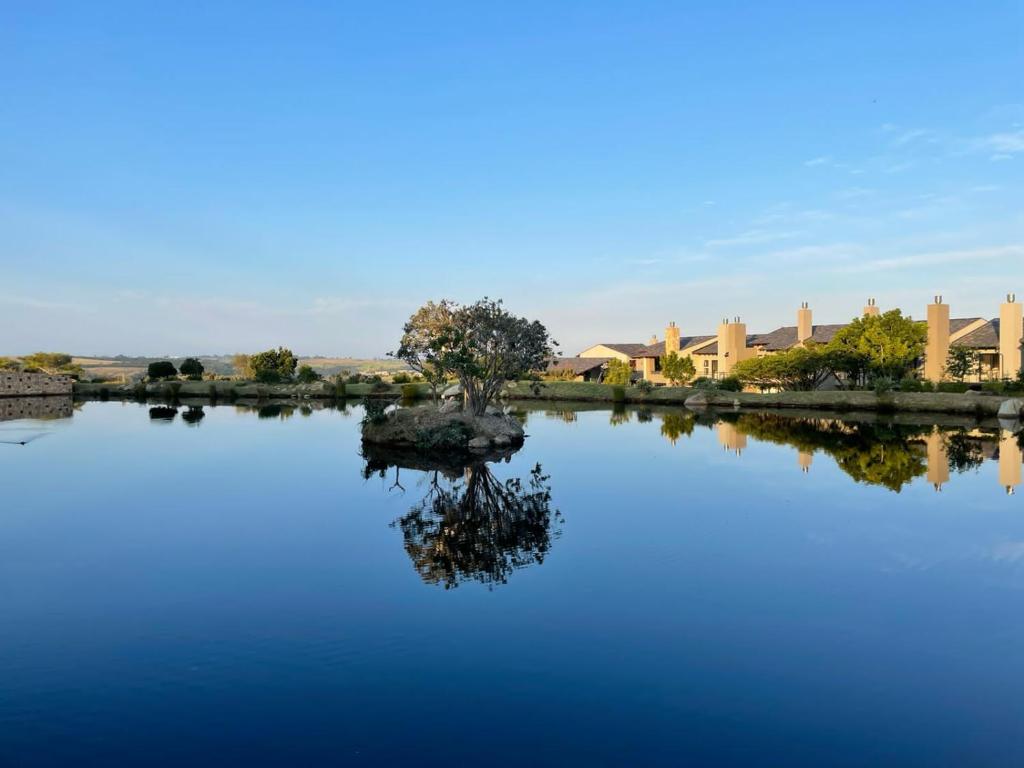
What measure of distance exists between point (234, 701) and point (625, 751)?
4.60m

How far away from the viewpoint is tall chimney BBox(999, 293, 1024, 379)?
59906 millimetres

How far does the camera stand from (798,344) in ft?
244

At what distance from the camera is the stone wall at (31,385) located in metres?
74.6

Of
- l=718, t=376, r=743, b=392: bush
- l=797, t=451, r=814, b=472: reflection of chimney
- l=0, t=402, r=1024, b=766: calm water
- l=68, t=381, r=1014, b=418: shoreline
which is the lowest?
l=0, t=402, r=1024, b=766: calm water

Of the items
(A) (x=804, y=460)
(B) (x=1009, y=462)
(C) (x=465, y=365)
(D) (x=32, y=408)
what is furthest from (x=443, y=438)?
(D) (x=32, y=408)

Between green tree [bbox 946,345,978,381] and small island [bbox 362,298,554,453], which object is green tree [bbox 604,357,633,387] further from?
small island [bbox 362,298,554,453]

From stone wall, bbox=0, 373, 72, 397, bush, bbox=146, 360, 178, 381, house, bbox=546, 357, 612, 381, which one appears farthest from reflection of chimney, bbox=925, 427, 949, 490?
stone wall, bbox=0, 373, 72, 397

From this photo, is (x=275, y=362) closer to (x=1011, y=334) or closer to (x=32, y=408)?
(x=32, y=408)

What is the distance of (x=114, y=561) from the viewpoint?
546 inches

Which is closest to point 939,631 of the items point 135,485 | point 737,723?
point 737,723

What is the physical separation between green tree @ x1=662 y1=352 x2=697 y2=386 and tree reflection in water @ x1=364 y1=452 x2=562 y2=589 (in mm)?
53327

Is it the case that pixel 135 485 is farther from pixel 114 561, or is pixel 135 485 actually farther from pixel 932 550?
pixel 932 550

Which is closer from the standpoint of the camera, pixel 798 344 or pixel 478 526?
pixel 478 526

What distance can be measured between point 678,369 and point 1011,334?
30.1 meters
